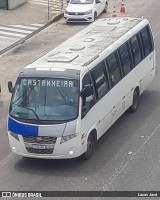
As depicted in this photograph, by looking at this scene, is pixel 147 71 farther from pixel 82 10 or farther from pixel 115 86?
pixel 82 10

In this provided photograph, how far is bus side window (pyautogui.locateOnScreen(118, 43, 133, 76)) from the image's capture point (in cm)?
1828

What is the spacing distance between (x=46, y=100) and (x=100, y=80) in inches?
75.8

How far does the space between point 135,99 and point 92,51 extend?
3.02 meters

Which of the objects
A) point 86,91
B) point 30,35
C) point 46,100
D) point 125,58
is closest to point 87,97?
point 86,91

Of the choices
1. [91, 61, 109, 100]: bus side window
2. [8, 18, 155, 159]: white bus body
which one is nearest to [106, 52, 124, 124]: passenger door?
[8, 18, 155, 159]: white bus body

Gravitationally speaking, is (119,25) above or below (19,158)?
above

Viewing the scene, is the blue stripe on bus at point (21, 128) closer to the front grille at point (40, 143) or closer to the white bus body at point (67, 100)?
the white bus body at point (67, 100)

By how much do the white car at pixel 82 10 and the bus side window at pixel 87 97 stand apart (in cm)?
1671

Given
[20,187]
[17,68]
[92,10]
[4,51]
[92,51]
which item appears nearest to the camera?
[20,187]

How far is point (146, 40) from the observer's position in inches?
802

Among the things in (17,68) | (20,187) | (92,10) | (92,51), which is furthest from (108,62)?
(92,10)

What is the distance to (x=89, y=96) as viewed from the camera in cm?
1578

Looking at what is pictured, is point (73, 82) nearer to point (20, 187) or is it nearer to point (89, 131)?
point (89, 131)

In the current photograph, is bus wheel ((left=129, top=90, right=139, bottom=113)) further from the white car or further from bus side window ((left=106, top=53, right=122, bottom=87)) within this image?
the white car
